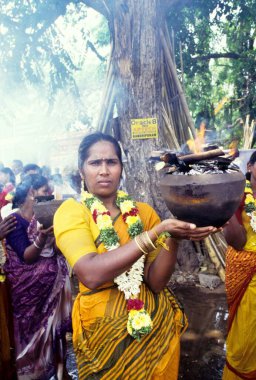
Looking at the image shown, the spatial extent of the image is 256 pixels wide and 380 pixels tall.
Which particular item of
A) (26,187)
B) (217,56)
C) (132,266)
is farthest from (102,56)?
(132,266)

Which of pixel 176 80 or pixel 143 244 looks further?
pixel 176 80

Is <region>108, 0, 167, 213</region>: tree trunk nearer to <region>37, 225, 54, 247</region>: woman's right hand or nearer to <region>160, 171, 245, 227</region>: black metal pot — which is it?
<region>37, 225, 54, 247</region>: woman's right hand

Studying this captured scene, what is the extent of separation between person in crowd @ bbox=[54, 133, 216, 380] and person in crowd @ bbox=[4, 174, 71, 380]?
4.58ft

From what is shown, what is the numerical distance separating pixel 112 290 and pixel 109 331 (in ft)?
0.72

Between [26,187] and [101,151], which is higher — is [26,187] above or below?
below

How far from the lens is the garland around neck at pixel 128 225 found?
6.50 feet

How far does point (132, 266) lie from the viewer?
2.07 meters

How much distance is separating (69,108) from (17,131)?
43.7ft

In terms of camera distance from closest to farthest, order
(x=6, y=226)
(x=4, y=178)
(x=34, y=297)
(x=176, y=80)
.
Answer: (x=6, y=226), (x=34, y=297), (x=176, y=80), (x=4, y=178)

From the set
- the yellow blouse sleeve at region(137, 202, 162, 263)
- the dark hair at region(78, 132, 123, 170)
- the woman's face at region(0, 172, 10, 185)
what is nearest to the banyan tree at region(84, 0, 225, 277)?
the yellow blouse sleeve at region(137, 202, 162, 263)

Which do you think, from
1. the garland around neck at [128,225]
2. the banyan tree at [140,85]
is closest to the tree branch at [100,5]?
the banyan tree at [140,85]

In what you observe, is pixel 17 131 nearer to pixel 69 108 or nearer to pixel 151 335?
pixel 69 108

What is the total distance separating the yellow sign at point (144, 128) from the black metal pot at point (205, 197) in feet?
12.5

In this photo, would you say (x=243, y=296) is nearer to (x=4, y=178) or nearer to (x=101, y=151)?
(x=101, y=151)
